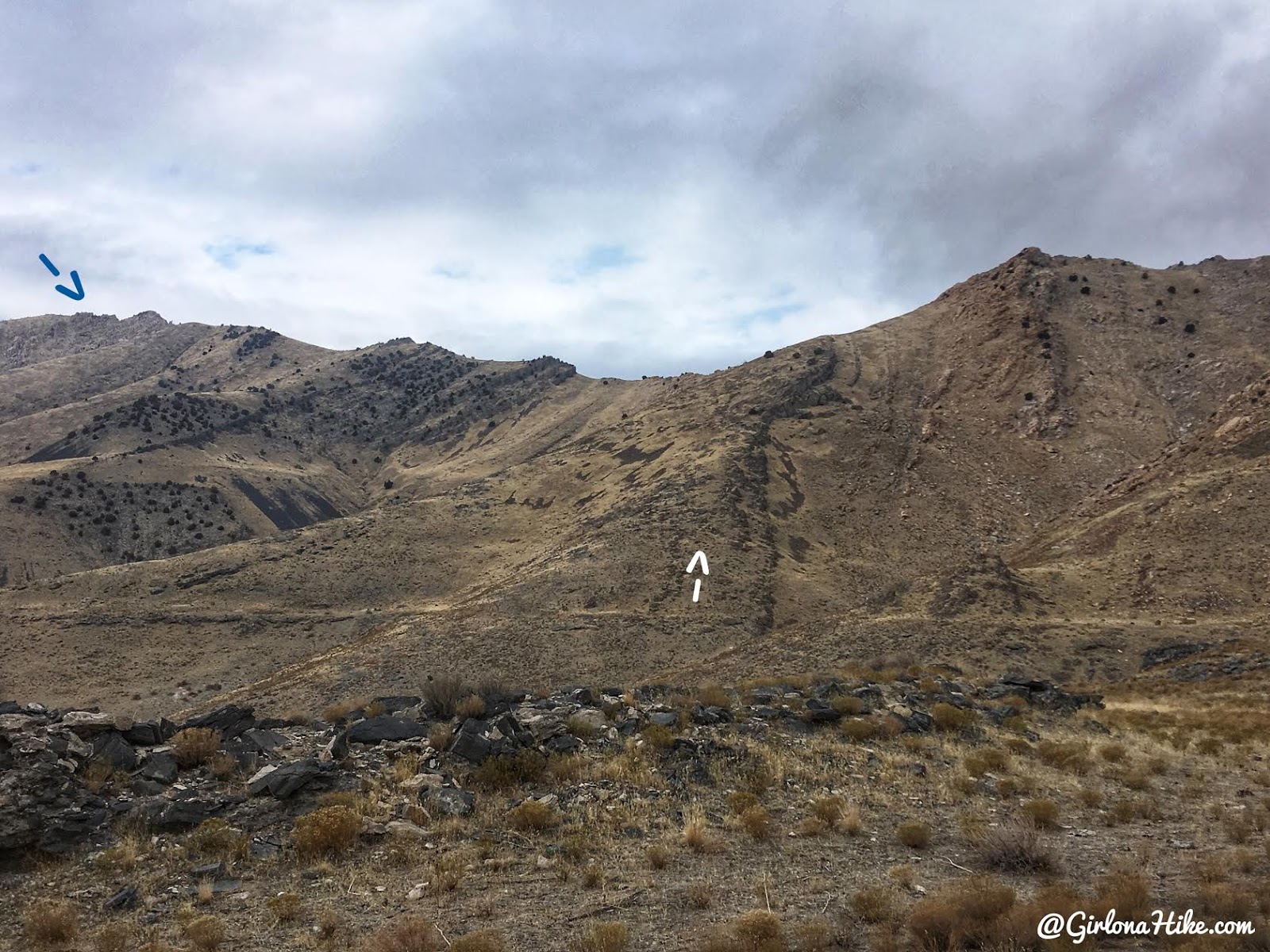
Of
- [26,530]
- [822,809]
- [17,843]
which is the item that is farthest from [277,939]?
[26,530]

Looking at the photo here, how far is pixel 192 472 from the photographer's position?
10631 centimetres

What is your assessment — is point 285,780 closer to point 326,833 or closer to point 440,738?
point 326,833

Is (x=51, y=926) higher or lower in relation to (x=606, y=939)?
lower

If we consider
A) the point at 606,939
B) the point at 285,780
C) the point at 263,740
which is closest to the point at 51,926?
the point at 285,780

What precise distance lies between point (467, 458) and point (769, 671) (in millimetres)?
105209

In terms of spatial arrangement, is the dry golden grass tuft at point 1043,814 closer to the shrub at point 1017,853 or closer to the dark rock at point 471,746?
the shrub at point 1017,853

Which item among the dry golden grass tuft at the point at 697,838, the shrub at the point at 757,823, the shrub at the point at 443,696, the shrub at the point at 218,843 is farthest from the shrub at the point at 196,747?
the shrub at the point at 757,823

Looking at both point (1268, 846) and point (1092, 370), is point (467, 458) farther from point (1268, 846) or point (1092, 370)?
point (1268, 846)

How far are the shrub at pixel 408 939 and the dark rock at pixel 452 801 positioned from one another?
351cm

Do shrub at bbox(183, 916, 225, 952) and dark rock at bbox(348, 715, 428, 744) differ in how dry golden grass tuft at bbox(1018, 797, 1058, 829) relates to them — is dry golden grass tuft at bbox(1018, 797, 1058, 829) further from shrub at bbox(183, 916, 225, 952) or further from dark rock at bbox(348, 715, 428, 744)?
shrub at bbox(183, 916, 225, 952)

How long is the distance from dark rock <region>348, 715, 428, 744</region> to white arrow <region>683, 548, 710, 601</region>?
3124 centimetres

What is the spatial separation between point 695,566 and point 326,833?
39138 millimetres

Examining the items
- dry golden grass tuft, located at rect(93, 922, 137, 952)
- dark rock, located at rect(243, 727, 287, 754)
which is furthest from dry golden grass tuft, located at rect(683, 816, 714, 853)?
dark rock, located at rect(243, 727, 287, 754)

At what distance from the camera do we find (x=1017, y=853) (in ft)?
33.8
